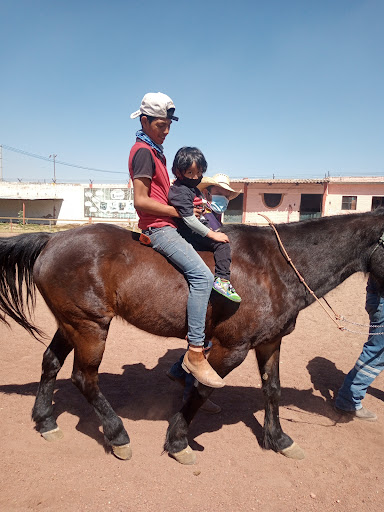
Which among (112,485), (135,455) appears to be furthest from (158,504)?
(135,455)

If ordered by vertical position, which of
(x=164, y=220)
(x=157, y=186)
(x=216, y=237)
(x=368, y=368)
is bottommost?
(x=368, y=368)

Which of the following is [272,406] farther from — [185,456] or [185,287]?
[185,287]

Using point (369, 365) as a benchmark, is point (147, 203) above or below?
above

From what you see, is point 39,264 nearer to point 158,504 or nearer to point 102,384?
point 102,384

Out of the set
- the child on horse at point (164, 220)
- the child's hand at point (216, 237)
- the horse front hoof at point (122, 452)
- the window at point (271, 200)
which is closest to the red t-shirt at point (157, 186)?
the child on horse at point (164, 220)

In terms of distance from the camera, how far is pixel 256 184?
1076 inches

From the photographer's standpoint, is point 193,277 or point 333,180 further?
point 333,180

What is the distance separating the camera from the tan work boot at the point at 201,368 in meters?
2.79

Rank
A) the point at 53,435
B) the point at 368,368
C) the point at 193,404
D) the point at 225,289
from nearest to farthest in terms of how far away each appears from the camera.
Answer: the point at 225,289 < the point at 193,404 < the point at 53,435 < the point at 368,368

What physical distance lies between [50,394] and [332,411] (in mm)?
3154

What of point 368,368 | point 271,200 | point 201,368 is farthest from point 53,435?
point 271,200

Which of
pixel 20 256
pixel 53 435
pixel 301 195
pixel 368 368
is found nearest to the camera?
pixel 53 435

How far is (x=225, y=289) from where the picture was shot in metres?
2.81

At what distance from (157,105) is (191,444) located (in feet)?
10.5
